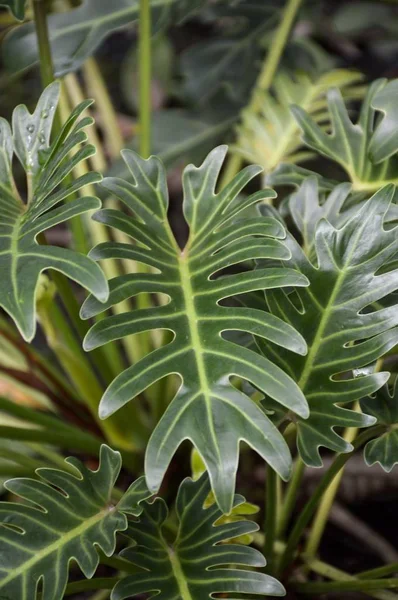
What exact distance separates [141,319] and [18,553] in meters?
0.24

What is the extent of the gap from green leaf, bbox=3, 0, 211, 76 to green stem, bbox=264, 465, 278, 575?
726 millimetres

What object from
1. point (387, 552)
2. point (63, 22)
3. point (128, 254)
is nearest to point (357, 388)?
point (128, 254)

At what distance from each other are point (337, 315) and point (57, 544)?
1.11 feet

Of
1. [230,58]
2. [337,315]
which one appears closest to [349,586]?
[337,315]

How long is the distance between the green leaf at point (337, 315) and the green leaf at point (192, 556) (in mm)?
116

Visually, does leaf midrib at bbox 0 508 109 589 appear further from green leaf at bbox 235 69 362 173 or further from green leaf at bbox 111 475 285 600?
green leaf at bbox 235 69 362 173

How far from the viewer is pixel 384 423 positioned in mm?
682

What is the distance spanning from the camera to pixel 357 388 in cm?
63

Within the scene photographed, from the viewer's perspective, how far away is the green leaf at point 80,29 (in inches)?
43.4

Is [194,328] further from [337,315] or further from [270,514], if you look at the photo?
[270,514]

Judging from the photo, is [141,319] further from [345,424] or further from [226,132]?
[226,132]

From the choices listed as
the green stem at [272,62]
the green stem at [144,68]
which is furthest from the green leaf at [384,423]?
the green stem at [272,62]

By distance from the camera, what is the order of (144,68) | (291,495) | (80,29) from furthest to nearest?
1. (80,29)
2. (144,68)
3. (291,495)

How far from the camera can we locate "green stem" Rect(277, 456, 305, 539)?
81cm
